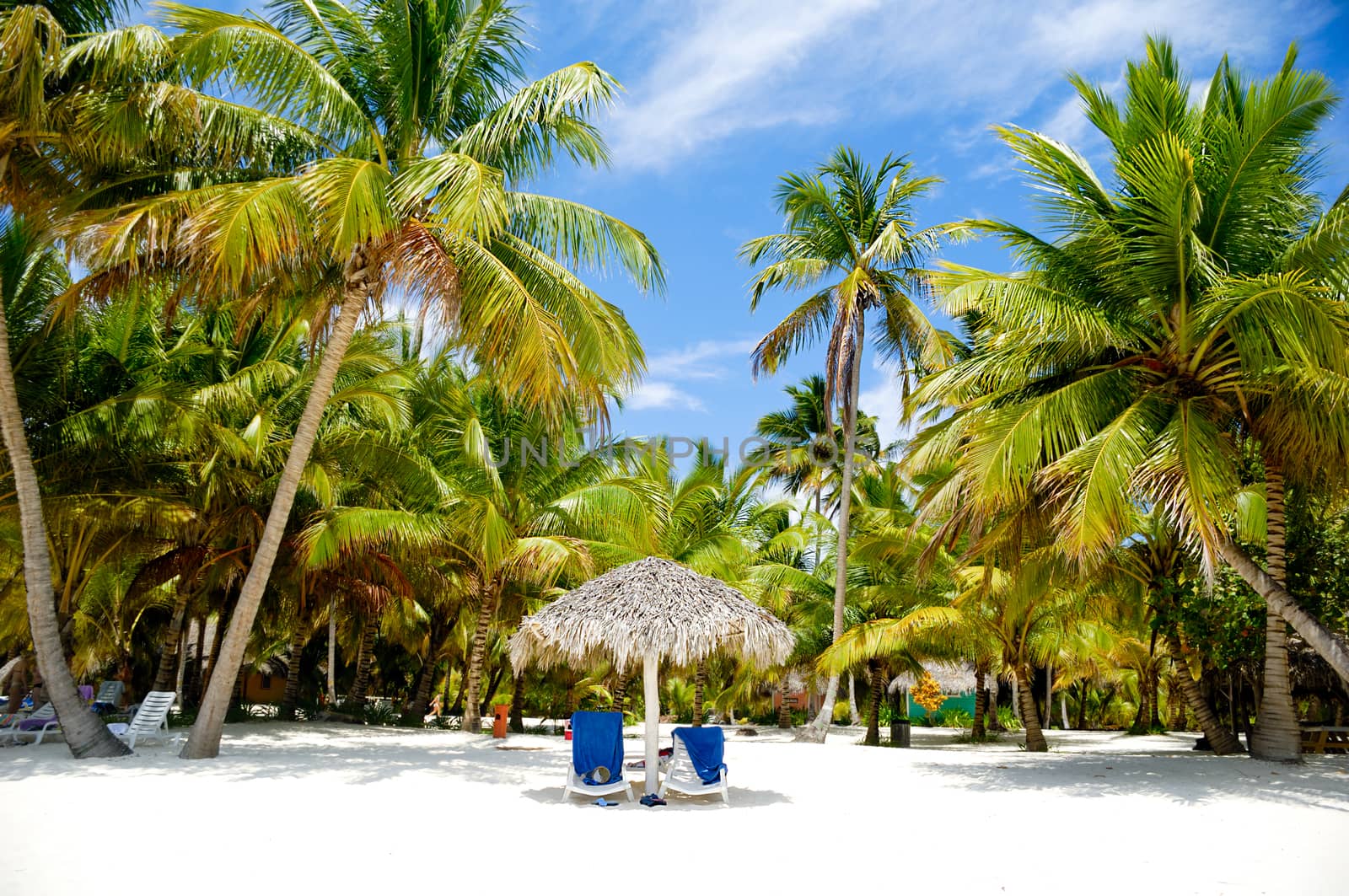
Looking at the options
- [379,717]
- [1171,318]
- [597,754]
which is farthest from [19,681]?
[1171,318]

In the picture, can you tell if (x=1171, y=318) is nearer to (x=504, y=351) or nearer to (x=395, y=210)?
(x=504, y=351)

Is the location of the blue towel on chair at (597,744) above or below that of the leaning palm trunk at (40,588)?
below

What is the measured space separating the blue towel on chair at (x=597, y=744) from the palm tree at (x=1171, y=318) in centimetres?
455

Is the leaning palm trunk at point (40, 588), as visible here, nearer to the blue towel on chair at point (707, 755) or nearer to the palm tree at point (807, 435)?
the blue towel on chair at point (707, 755)

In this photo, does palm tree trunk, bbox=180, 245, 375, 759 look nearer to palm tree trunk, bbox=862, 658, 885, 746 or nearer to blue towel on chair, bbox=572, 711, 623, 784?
blue towel on chair, bbox=572, 711, 623, 784

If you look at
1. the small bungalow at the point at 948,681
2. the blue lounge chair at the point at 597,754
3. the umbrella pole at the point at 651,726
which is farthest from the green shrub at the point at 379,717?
the small bungalow at the point at 948,681

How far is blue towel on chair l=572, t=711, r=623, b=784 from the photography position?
8070 mm

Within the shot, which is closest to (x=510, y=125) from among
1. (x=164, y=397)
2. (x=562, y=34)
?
(x=562, y=34)

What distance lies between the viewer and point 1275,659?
10.0m

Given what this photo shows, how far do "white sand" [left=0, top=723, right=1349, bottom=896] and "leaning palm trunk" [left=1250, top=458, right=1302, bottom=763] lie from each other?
0.45 metres

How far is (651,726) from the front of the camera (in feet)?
27.0

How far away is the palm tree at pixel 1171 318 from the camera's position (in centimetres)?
841

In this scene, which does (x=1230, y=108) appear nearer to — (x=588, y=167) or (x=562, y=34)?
(x=588, y=167)

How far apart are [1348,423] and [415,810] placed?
363 inches
